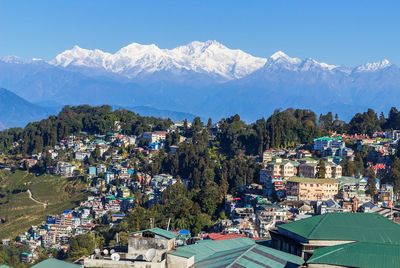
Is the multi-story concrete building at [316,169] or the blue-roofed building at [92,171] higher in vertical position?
the multi-story concrete building at [316,169]

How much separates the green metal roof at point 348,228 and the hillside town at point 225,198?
0.55ft

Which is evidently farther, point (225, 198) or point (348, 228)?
point (225, 198)

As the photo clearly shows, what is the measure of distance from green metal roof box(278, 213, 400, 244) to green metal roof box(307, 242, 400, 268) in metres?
1.97

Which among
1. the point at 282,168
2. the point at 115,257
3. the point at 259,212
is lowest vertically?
the point at 115,257

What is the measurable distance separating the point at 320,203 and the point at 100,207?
21.2 metres

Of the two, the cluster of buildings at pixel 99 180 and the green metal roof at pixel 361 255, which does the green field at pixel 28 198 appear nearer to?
the cluster of buildings at pixel 99 180

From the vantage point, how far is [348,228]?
22.7 m

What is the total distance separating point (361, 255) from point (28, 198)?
5026 centimetres

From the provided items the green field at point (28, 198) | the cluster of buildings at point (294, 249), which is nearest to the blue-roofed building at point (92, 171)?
the green field at point (28, 198)

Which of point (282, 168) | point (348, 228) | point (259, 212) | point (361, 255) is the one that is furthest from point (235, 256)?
point (282, 168)

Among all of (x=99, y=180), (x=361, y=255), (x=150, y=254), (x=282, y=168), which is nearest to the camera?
(x=361, y=255)

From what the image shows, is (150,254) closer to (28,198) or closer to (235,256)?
(235,256)

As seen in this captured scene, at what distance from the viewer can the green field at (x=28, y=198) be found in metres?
56.8

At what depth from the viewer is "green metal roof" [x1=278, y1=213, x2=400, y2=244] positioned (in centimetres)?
2216
